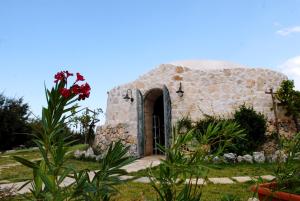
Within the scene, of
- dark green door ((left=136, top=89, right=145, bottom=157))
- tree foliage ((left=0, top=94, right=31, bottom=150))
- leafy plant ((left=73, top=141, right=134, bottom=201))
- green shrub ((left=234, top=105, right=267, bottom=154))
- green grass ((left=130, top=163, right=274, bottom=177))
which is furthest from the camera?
tree foliage ((left=0, top=94, right=31, bottom=150))

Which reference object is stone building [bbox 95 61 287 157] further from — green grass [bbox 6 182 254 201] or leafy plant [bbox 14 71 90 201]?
leafy plant [bbox 14 71 90 201]

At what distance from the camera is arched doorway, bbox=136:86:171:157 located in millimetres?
11938

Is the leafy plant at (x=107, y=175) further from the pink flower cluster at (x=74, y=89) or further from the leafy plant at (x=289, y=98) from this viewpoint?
the leafy plant at (x=289, y=98)

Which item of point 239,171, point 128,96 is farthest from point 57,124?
point 128,96

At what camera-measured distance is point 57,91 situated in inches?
56.7

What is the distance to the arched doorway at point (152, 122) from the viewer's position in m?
13.0

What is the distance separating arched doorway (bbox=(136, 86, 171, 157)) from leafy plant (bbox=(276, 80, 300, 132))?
356 centimetres

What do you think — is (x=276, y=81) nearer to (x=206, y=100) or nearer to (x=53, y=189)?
(x=206, y=100)

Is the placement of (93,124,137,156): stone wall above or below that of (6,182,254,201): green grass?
above

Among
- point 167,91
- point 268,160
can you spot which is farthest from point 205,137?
point 167,91

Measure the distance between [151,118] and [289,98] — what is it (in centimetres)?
477

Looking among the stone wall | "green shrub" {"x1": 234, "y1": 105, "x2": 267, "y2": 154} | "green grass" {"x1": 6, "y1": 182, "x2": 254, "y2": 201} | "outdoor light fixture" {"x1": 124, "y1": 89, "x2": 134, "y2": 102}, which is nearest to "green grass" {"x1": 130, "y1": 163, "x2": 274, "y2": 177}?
"green grass" {"x1": 6, "y1": 182, "x2": 254, "y2": 201}

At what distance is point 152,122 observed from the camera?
13430mm

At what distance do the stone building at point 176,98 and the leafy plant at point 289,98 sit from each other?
41 centimetres
